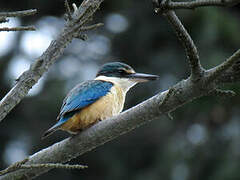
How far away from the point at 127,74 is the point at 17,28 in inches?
107

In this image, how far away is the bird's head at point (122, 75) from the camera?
490 cm

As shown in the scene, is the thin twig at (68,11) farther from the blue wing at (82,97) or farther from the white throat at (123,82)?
the white throat at (123,82)

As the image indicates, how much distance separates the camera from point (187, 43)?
2580 millimetres

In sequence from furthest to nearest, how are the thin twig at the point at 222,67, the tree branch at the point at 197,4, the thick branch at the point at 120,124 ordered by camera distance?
the thick branch at the point at 120,124 < the thin twig at the point at 222,67 < the tree branch at the point at 197,4

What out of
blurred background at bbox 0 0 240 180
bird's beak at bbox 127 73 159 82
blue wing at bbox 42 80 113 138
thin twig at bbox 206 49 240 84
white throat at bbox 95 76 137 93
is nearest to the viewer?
thin twig at bbox 206 49 240 84

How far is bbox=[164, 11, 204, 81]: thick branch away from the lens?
8.14 ft

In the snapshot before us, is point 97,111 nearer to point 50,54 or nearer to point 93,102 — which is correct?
point 93,102

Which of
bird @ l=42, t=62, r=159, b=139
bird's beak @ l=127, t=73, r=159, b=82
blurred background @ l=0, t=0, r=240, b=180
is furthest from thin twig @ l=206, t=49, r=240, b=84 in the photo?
blurred background @ l=0, t=0, r=240, b=180

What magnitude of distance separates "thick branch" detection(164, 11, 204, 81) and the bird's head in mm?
2128

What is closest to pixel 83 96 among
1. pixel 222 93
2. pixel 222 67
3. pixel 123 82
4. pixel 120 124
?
pixel 123 82

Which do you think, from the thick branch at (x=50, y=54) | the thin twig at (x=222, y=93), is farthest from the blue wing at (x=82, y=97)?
the thin twig at (x=222, y=93)

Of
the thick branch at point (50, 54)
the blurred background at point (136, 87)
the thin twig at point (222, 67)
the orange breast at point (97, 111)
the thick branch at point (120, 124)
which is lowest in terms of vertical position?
the blurred background at point (136, 87)

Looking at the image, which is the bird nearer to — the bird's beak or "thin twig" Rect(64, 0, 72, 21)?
the bird's beak

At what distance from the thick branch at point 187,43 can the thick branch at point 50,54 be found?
1.89 ft
